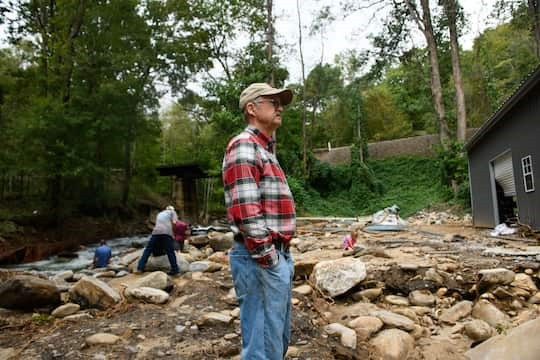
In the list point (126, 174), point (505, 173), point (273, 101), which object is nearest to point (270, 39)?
point (126, 174)

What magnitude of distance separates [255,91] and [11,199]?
74.0 ft

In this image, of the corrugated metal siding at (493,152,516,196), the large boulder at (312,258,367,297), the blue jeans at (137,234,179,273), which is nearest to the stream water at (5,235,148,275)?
the blue jeans at (137,234,179,273)

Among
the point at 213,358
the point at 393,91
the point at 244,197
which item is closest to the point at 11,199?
the point at 213,358

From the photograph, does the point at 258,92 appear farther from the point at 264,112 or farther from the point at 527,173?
the point at 527,173

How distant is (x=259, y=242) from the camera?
1.70 meters

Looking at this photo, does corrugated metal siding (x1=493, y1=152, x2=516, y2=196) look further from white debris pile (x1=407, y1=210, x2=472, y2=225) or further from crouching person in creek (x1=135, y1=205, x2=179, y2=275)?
crouching person in creek (x1=135, y1=205, x2=179, y2=275)

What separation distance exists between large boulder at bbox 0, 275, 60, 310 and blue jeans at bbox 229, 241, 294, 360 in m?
4.04

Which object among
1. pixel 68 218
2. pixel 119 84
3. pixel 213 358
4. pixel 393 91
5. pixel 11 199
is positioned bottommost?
pixel 213 358

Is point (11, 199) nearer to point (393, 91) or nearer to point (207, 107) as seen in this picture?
point (207, 107)

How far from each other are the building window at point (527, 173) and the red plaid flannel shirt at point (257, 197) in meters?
9.46

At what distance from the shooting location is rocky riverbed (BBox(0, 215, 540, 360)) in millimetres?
3123

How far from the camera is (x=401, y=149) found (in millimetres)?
28562

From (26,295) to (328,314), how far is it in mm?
3837

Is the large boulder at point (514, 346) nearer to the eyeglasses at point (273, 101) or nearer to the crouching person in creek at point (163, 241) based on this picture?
the eyeglasses at point (273, 101)
